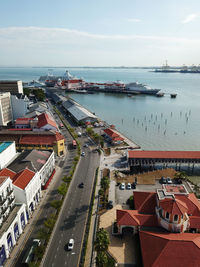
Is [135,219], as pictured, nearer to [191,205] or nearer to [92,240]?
[92,240]

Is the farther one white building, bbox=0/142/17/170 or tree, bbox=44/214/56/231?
white building, bbox=0/142/17/170

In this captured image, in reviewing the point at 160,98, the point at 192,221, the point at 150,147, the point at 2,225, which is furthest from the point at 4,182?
the point at 160,98

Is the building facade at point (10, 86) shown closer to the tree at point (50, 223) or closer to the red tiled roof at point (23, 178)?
the red tiled roof at point (23, 178)

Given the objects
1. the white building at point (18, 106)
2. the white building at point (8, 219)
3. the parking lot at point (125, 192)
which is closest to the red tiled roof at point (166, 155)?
the parking lot at point (125, 192)

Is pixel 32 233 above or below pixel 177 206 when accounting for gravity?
below

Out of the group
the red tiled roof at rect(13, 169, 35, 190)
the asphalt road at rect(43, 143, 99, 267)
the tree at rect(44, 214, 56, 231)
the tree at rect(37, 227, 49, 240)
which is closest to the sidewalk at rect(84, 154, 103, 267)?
the asphalt road at rect(43, 143, 99, 267)

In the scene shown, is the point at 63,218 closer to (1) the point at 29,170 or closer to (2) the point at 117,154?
(1) the point at 29,170

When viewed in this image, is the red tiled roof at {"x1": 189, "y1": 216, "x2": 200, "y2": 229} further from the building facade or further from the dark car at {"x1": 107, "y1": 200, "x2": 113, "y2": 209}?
the building facade
